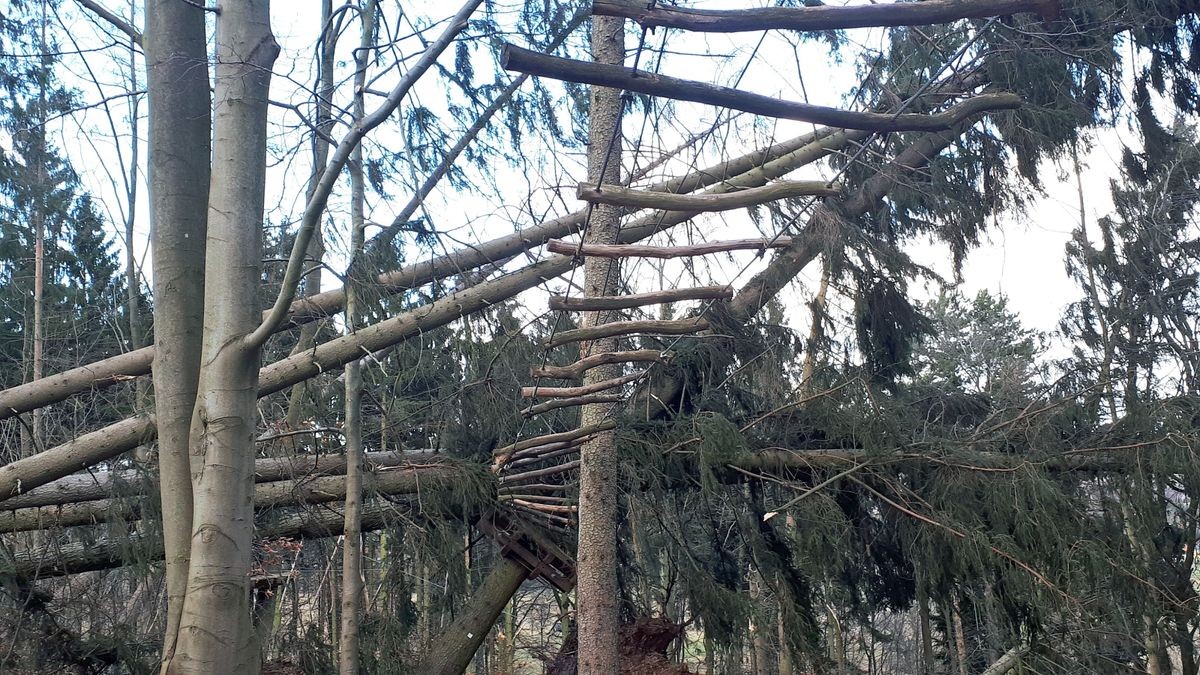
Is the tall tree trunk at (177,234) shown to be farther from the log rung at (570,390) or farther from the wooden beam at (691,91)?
the wooden beam at (691,91)

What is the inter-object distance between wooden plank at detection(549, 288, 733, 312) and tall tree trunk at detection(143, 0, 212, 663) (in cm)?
183

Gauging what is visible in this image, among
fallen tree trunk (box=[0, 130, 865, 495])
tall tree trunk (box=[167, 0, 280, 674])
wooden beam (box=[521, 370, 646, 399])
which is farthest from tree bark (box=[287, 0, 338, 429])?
wooden beam (box=[521, 370, 646, 399])

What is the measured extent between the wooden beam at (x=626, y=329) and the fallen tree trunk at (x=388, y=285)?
95cm

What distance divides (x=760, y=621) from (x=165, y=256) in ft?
14.9

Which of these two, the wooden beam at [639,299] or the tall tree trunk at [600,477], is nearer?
the wooden beam at [639,299]

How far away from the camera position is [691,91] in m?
3.05

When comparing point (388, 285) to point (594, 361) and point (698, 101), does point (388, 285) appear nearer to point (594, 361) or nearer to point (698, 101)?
point (594, 361)

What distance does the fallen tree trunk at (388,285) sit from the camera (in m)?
5.39

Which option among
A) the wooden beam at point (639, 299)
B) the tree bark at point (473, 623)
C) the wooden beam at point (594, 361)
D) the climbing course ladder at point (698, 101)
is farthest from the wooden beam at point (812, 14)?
the tree bark at point (473, 623)

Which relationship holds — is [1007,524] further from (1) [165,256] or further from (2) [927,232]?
(1) [165,256]

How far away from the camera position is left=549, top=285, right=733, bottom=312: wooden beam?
378 cm

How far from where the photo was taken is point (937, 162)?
22.6 feet

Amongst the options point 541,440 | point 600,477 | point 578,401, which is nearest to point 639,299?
point 578,401

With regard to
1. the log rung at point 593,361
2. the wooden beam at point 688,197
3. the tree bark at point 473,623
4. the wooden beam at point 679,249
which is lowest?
the tree bark at point 473,623
